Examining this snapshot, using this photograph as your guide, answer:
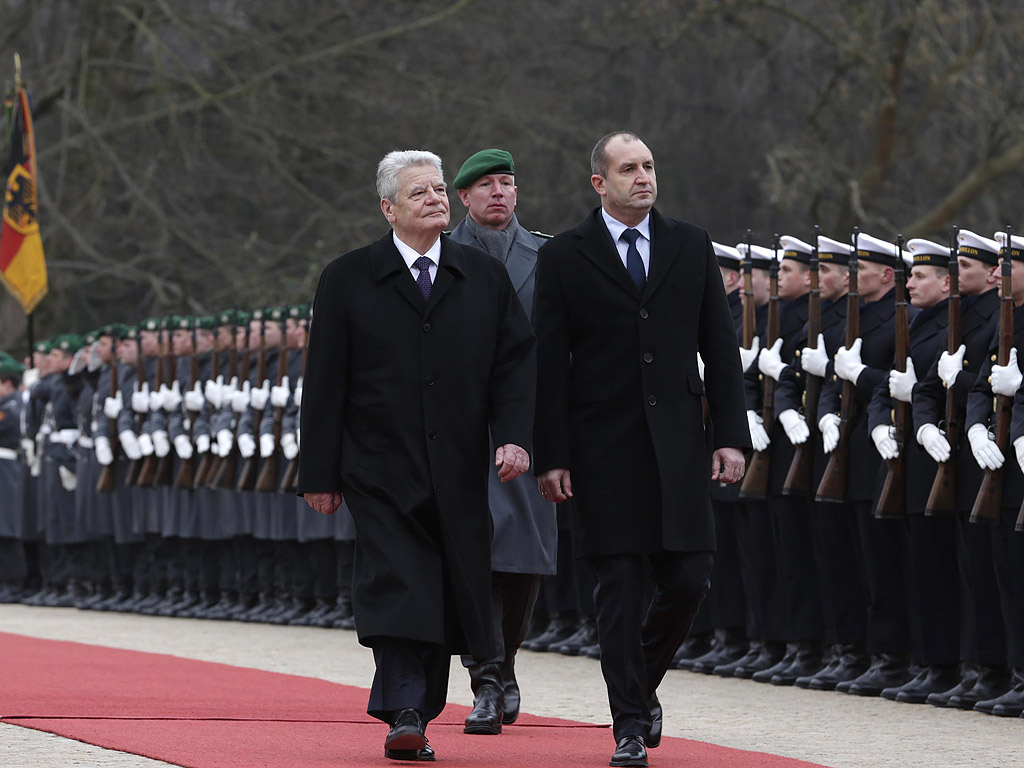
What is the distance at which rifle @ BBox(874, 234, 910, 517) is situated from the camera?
29.5 feet

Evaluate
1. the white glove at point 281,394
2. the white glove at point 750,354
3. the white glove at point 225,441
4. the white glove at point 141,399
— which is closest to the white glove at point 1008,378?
the white glove at point 750,354

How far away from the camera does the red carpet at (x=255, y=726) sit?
6.57m

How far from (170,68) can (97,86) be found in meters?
0.99

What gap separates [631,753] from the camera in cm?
635

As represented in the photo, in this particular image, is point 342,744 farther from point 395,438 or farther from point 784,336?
point 784,336

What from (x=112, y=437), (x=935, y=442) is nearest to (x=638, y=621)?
(x=935, y=442)

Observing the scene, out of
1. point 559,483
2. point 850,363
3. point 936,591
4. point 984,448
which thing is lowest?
point 936,591

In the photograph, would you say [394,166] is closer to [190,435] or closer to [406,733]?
[406,733]

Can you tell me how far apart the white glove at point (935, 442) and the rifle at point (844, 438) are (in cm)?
Answer: 74

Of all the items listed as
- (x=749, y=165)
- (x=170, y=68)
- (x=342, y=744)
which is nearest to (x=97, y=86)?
(x=170, y=68)

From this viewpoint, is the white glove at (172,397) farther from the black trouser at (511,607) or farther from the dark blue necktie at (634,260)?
the dark blue necktie at (634,260)

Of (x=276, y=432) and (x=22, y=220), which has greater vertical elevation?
(x=22, y=220)

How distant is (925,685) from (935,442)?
109cm

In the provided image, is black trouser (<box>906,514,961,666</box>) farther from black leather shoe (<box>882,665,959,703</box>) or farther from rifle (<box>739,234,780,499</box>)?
rifle (<box>739,234,780,499</box>)
